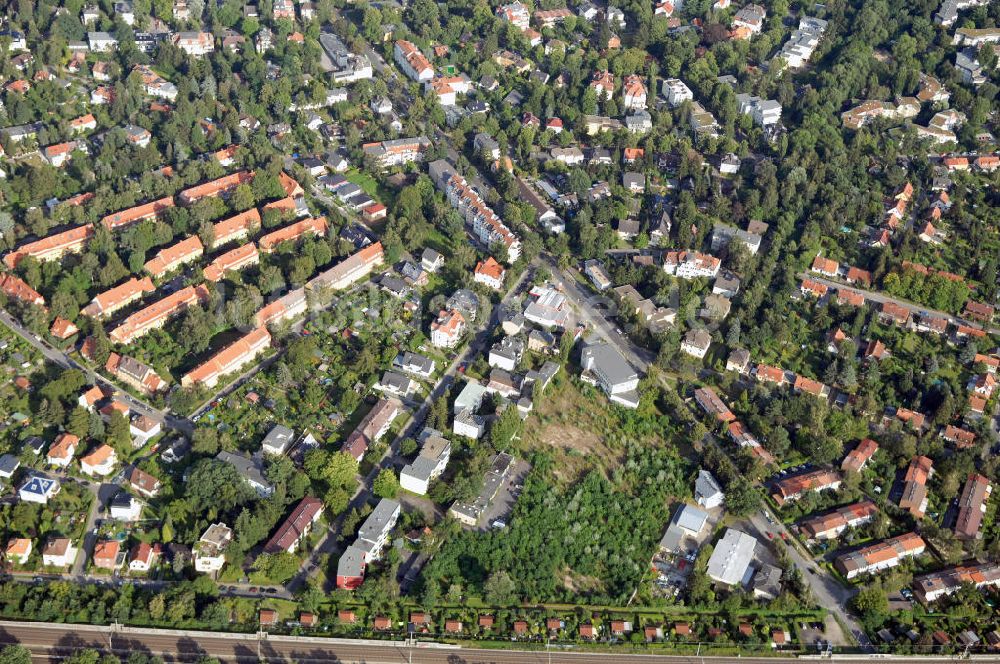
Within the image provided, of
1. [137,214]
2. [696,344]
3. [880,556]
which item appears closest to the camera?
[880,556]

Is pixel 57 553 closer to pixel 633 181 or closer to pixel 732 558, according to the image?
pixel 732 558

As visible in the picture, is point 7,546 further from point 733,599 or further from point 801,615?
point 801,615

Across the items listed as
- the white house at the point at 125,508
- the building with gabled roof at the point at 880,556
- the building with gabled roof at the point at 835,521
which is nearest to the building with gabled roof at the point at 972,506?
the building with gabled roof at the point at 880,556

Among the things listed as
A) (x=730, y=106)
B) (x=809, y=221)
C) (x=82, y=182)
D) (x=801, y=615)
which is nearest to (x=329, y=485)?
(x=801, y=615)

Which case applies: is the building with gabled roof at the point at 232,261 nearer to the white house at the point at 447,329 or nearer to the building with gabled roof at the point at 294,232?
the building with gabled roof at the point at 294,232

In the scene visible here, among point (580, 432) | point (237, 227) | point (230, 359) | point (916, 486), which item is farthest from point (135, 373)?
point (916, 486)

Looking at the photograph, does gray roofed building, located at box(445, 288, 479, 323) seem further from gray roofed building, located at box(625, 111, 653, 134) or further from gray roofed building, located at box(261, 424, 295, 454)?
gray roofed building, located at box(625, 111, 653, 134)
